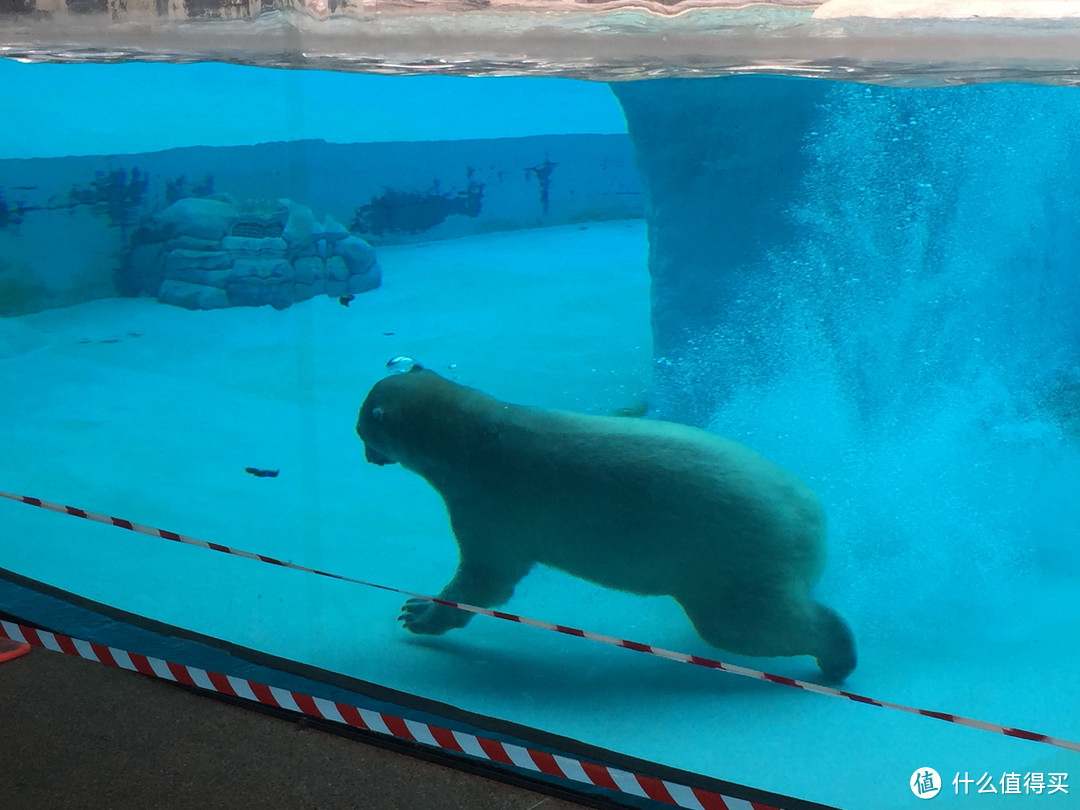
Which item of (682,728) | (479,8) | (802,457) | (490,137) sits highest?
(479,8)

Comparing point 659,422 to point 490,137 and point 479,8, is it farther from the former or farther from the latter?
point 479,8

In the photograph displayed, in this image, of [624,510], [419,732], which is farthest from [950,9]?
[419,732]

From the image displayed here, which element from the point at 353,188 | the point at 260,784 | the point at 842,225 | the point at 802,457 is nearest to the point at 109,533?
the point at 260,784

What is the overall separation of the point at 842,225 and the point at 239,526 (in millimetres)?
2424

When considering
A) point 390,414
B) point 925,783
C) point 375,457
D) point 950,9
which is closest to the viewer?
point 950,9

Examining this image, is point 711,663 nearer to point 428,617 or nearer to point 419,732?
point 419,732

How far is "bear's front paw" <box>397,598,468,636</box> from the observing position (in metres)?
3.22

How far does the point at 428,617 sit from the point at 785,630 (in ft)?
3.97

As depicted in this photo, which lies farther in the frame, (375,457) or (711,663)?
(375,457)

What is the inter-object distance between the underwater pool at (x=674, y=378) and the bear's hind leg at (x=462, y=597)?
15mm

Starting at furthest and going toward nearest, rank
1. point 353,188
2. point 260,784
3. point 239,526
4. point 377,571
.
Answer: point 239,526 < point 377,571 < point 353,188 < point 260,784

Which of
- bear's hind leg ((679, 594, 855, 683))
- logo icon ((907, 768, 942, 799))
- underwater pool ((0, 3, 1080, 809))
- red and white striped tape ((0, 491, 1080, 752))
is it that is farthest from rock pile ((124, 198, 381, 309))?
logo icon ((907, 768, 942, 799))

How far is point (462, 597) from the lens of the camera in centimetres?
316

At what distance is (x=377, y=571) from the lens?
3.30 m
